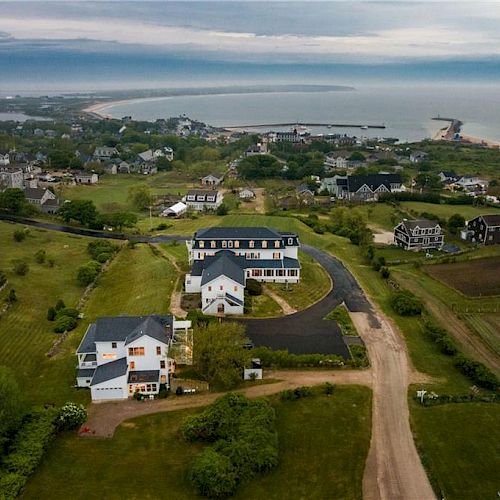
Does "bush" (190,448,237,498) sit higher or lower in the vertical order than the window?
lower

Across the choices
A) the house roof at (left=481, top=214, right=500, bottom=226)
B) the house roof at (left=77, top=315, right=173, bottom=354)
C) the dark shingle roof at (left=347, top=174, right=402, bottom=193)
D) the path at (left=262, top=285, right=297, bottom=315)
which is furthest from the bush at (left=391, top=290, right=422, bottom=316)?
the dark shingle roof at (left=347, top=174, right=402, bottom=193)

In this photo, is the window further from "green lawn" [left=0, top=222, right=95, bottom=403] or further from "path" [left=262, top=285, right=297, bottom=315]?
"path" [left=262, top=285, right=297, bottom=315]

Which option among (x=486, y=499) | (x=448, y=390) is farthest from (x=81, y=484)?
(x=448, y=390)

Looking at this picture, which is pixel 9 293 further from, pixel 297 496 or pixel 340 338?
pixel 297 496

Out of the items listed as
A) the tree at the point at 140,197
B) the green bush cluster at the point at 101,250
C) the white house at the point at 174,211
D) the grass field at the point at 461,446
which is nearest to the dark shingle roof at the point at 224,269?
the green bush cluster at the point at 101,250

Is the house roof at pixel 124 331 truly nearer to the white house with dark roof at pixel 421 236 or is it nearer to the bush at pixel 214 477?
the bush at pixel 214 477

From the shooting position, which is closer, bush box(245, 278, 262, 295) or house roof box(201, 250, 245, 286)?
house roof box(201, 250, 245, 286)
